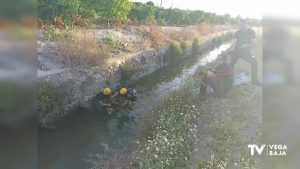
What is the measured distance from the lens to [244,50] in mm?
5852

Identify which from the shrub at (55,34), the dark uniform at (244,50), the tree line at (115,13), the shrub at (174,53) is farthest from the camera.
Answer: the shrub at (174,53)

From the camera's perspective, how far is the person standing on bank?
18.7 ft

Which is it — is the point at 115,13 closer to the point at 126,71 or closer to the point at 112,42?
the point at 112,42

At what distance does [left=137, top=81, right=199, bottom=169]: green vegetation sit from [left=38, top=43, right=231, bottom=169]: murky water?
16 cm

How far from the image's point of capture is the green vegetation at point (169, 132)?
226 inches

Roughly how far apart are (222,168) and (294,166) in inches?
28.2

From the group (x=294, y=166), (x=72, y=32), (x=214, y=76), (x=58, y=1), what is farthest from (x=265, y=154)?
(x=58, y=1)

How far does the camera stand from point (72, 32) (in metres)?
6.21

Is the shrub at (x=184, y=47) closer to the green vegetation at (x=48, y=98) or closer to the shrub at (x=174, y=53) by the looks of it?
the shrub at (x=174, y=53)

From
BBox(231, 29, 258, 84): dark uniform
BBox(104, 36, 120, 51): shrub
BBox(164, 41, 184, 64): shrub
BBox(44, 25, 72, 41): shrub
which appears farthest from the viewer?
BBox(164, 41, 184, 64): shrub

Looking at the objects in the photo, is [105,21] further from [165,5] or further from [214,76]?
[214,76]

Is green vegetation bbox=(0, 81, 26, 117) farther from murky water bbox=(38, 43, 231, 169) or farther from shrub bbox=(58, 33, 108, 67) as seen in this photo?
shrub bbox=(58, 33, 108, 67)

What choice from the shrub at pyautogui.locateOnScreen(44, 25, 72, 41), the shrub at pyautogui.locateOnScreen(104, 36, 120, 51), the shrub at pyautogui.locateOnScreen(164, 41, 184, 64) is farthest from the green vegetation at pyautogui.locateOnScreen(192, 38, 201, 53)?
the shrub at pyautogui.locateOnScreen(44, 25, 72, 41)

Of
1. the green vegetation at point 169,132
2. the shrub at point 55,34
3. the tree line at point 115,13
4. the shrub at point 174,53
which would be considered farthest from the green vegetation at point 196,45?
the shrub at point 55,34
